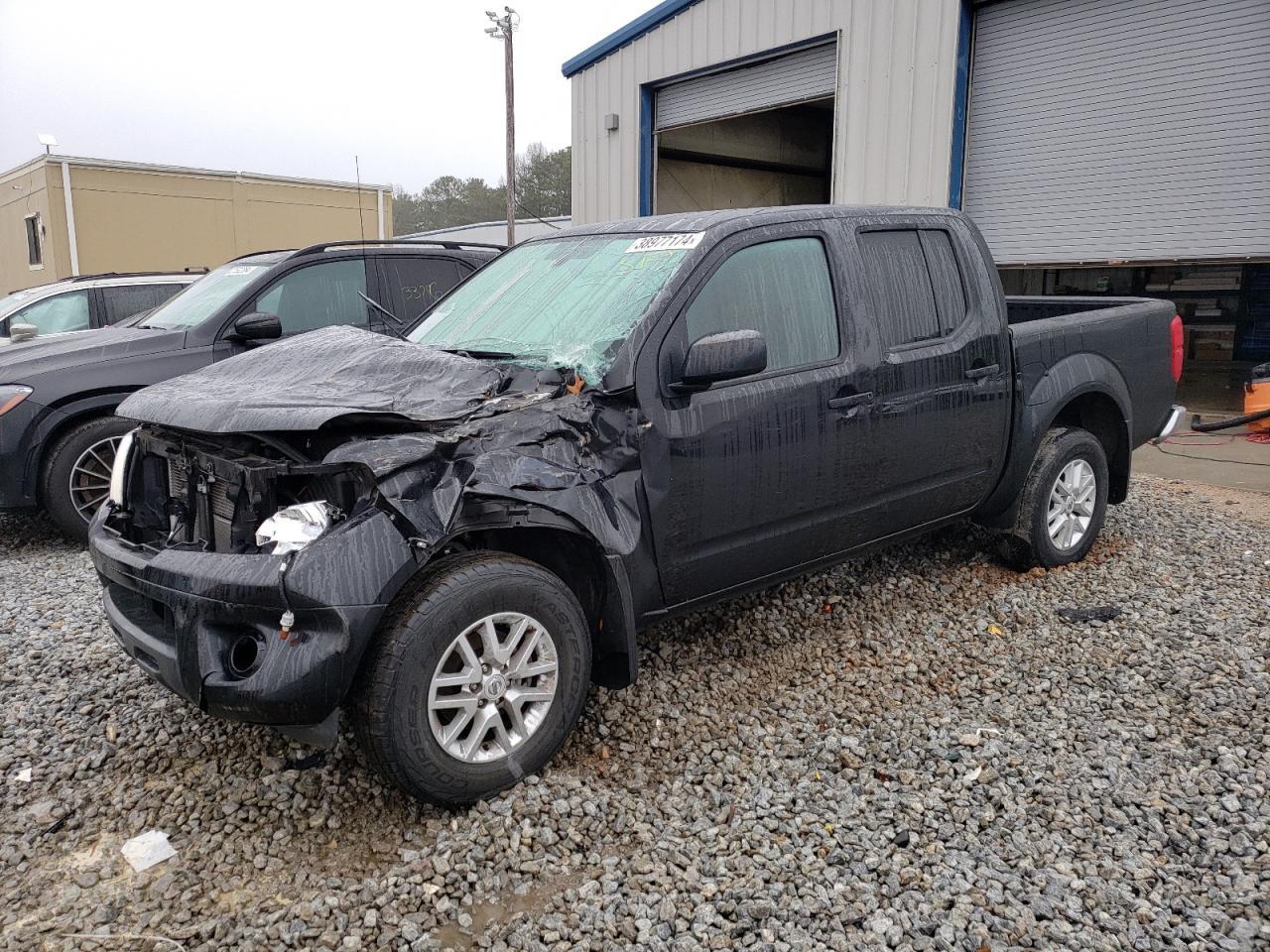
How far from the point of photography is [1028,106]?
1043cm

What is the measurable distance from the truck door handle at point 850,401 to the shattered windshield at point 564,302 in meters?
0.84

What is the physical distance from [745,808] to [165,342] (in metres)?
4.96

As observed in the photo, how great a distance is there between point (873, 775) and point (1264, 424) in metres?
7.68

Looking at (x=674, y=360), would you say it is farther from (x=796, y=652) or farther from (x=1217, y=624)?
(x=1217, y=624)

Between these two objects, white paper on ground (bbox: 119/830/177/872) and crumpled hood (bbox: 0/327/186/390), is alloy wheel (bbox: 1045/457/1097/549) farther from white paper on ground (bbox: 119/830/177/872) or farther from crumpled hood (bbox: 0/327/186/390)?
crumpled hood (bbox: 0/327/186/390)

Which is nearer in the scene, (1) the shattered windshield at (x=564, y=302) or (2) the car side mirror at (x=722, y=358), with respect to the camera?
(2) the car side mirror at (x=722, y=358)

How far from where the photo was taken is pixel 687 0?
42.3 feet

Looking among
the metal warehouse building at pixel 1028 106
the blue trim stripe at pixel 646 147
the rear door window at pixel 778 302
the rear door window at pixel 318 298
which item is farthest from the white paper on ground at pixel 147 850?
the blue trim stripe at pixel 646 147

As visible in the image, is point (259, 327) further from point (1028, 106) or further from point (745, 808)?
point (1028, 106)

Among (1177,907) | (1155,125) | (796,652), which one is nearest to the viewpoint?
(1177,907)

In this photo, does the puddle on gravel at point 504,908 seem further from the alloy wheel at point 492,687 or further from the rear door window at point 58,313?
the rear door window at point 58,313

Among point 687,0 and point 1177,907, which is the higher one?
point 687,0

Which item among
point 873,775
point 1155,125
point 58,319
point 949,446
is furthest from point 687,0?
point 873,775

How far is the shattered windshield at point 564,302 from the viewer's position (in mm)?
3361
